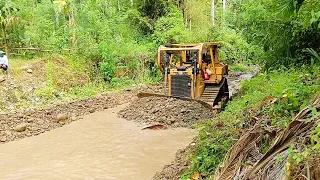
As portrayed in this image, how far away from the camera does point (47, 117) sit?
9.33 m

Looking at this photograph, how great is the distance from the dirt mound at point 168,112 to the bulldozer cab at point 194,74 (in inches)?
13.6

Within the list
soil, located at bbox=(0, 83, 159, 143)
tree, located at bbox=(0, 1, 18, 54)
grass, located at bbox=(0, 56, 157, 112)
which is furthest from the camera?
tree, located at bbox=(0, 1, 18, 54)

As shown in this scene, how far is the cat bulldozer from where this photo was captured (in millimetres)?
9245

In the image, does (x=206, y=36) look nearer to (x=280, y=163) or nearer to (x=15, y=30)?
(x=15, y=30)

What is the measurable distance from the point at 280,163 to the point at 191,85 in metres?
6.84

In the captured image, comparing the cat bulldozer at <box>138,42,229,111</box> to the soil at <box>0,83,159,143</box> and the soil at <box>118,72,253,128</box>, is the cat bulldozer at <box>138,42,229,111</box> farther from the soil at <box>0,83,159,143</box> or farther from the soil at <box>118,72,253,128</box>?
the soil at <box>0,83,159,143</box>

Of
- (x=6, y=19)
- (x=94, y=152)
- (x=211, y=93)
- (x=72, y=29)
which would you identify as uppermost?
(x=6, y=19)

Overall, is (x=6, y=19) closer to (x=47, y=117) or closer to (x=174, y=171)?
(x=47, y=117)

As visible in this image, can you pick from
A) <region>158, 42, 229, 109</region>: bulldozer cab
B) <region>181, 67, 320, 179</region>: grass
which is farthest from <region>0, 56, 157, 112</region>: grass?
<region>181, 67, 320, 179</region>: grass

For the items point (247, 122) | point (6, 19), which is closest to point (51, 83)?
point (6, 19)

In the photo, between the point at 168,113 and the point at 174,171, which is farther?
the point at 168,113

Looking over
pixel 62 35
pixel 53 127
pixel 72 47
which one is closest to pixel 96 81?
pixel 72 47

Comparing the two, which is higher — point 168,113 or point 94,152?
point 168,113

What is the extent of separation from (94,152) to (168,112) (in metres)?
2.75
